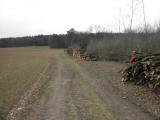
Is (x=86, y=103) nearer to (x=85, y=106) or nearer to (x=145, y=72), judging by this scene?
(x=85, y=106)

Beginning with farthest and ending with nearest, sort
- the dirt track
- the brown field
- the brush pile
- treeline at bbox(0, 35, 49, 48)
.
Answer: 1. treeline at bbox(0, 35, 49, 48)
2. the brush pile
3. the brown field
4. the dirt track

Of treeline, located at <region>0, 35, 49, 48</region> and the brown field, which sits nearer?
the brown field

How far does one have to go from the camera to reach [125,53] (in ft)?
102

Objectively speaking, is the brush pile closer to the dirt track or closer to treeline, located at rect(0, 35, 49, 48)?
the dirt track

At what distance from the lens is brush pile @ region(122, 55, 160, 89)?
11.6 metres

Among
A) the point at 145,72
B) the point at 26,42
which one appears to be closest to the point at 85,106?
the point at 145,72

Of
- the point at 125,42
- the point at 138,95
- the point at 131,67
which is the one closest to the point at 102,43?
the point at 125,42

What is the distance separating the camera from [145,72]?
13.0 meters

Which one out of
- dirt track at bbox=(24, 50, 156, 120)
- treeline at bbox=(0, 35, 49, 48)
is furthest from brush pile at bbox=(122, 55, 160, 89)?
treeline at bbox=(0, 35, 49, 48)

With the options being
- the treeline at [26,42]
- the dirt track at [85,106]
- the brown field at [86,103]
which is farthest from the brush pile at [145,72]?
the treeline at [26,42]

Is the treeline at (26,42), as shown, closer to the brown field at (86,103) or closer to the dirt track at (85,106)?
the brown field at (86,103)

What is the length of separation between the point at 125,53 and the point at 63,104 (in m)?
22.3

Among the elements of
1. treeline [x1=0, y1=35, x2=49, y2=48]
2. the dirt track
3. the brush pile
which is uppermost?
treeline [x1=0, y1=35, x2=49, y2=48]

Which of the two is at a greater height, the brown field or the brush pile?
the brush pile
